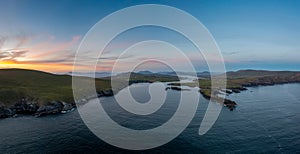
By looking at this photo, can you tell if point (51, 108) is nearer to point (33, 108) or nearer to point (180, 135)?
point (33, 108)

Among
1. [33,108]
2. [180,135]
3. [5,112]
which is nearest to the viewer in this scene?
[180,135]

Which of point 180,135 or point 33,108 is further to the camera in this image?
point 33,108

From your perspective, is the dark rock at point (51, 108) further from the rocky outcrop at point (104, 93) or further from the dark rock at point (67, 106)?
the rocky outcrop at point (104, 93)

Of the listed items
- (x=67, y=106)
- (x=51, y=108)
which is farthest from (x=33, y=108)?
(x=67, y=106)

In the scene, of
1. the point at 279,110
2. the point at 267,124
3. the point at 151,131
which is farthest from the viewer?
the point at 279,110

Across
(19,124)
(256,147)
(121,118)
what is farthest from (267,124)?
(19,124)

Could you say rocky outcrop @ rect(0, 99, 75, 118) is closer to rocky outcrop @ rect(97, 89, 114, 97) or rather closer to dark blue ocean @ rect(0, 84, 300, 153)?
dark blue ocean @ rect(0, 84, 300, 153)

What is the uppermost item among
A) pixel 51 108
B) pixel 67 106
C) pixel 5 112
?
pixel 67 106

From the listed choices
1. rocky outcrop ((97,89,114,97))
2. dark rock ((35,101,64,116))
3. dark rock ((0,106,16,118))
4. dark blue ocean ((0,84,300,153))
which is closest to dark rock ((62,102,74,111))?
dark rock ((35,101,64,116))

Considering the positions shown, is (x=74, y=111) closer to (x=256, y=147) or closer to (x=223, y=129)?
(x=223, y=129)
